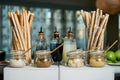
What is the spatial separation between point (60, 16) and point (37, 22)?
11.2 inches

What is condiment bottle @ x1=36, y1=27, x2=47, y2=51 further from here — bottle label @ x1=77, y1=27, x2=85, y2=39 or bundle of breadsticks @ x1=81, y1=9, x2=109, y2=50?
bottle label @ x1=77, y1=27, x2=85, y2=39

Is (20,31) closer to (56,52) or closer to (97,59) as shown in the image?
(56,52)

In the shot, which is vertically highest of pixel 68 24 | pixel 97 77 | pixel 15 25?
pixel 68 24

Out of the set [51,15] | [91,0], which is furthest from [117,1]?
[51,15]

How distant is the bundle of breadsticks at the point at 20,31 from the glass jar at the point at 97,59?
0.27 m

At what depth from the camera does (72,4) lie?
2557 mm

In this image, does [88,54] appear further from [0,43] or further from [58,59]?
[0,43]

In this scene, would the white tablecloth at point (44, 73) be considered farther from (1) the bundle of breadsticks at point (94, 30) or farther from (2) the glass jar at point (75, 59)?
(1) the bundle of breadsticks at point (94, 30)

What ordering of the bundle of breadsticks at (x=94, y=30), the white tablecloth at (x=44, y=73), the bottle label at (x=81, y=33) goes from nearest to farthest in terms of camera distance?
1. the white tablecloth at (x=44, y=73)
2. the bundle of breadsticks at (x=94, y=30)
3. the bottle label at (x=81, y=33)

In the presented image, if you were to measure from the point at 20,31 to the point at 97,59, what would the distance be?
0.35 metres

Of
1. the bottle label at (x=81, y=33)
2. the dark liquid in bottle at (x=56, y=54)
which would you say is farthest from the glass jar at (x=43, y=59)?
the bottle label at (x=81, y=33)

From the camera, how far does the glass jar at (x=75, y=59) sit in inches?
34.7

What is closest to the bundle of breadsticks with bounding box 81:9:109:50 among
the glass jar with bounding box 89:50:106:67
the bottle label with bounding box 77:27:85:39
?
the glass jar with bounding box 89:50:106:67

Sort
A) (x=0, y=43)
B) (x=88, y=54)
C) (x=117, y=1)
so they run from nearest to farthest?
(x=88, y=54) < (x=117, y=1) < (x=0, y=43)
